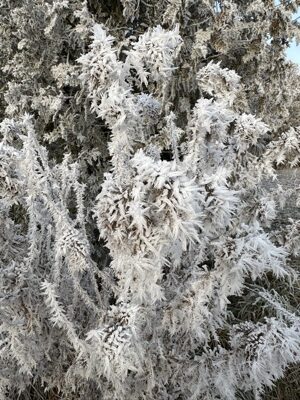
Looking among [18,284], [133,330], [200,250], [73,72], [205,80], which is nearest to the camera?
[133,330]

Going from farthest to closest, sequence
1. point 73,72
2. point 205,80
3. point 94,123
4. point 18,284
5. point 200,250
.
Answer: point 94,123, point 73,72, point 205,80, point 18,284, point 200,250

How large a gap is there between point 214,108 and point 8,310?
0.94m

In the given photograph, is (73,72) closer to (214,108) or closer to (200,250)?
(214,108)

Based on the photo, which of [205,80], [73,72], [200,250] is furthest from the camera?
[73,72]

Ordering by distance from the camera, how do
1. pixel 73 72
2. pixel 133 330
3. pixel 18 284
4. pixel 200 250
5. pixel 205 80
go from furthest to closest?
pixel 73 72 < pixel 205 80 < pixel 18 284 < pixel 200 250 < pixel 133 330

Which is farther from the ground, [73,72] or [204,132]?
[204,132]

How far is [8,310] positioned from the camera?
62.2 inches

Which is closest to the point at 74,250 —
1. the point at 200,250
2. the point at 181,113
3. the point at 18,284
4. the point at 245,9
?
the point at 18,284

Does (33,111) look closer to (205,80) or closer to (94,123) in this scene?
(94,123)

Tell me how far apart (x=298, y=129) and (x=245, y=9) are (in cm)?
204

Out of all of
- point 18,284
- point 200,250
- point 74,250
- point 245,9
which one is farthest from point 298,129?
point 245,9

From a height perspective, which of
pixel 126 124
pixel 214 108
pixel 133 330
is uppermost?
pixel 214 108

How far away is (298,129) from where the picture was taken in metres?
1.58

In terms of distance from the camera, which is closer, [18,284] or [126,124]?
[126,124]
